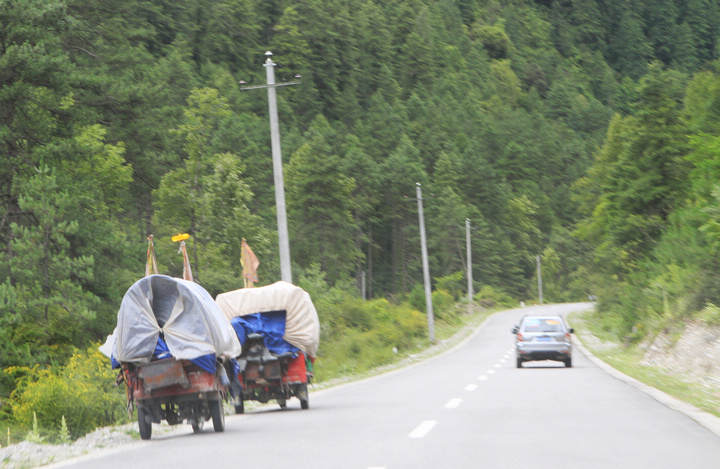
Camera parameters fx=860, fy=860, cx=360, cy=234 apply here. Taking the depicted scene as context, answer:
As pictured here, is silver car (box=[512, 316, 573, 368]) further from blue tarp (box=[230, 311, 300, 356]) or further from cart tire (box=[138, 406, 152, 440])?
cart tire (box=[138, 406, 152, 440])

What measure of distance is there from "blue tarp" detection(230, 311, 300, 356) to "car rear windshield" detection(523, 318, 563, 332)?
1330cm

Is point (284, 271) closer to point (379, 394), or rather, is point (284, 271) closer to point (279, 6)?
point (379, 394)

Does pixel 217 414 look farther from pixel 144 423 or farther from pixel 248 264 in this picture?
pixel 248 264

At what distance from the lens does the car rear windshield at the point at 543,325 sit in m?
26.8

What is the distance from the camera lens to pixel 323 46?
357 feet

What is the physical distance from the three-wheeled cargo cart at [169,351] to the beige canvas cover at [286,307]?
3395 millimetres

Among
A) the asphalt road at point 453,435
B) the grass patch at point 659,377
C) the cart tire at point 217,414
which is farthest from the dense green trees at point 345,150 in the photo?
the cart tire at point 217,414

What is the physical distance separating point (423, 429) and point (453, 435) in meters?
0.73

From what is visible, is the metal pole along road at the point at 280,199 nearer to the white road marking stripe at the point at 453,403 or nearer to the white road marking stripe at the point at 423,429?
the white road marking stripe at the point at 453,403

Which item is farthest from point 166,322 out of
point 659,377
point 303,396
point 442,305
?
point 442,305

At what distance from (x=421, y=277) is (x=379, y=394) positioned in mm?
86902

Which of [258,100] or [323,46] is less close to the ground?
[323,46]

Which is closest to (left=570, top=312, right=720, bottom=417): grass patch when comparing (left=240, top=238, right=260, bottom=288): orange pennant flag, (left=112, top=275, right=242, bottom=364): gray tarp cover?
(left=112, top=275, right=242, bottom=364): gray tarp cover

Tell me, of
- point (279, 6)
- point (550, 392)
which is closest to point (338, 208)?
point (279, 6)
